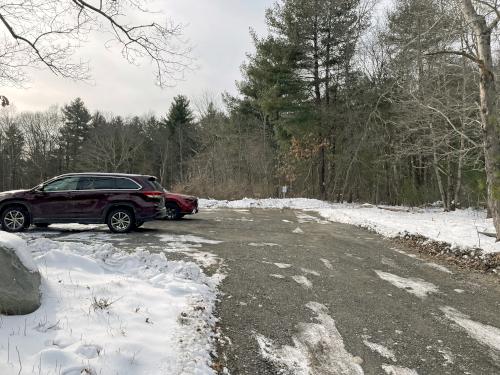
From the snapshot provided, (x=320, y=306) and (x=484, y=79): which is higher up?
(x=484, y=79)

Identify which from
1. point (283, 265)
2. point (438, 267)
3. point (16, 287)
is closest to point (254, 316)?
point (16, 287)

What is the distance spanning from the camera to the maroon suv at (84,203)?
1170cm

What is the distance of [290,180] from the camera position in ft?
103

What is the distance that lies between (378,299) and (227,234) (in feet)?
21.7

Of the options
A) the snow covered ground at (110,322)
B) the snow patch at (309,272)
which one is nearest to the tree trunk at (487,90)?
the snow patch at (309,272)

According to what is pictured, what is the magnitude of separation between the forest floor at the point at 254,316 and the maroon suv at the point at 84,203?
3479 millimetres

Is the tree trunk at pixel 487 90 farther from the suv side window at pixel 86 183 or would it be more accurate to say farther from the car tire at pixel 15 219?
the car tire at pixel 15 219

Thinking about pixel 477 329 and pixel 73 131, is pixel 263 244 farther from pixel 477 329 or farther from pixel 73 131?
pixel 73 131

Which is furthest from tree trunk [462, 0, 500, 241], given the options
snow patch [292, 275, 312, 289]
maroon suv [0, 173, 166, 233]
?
maroon suv [0, 173, 166, 233]

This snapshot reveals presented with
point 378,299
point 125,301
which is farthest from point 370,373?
point 125,301

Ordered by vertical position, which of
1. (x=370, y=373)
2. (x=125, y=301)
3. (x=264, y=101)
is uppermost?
(x=264, y=101)

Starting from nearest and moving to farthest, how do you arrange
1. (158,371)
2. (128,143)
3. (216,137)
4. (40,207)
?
(158,371) < (40,207) < (216,137) < (128,143)

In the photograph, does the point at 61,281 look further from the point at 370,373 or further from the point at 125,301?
the point at 370,373

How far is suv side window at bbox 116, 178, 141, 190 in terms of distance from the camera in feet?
39.6
